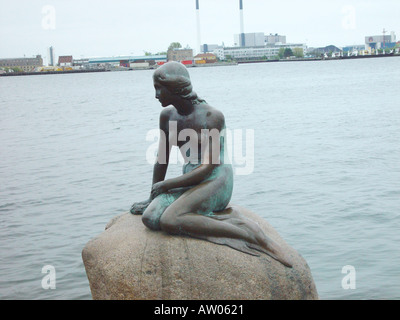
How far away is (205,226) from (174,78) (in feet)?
4.71

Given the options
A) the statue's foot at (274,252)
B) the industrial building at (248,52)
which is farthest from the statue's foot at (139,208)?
the industrial building at (248,52)

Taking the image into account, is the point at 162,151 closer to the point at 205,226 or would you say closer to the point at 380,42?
the point at 205,226

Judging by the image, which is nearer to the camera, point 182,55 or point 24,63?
point 182,55

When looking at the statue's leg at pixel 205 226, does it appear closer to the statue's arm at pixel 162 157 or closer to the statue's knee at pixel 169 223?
the statue's knee at pixel 169 223

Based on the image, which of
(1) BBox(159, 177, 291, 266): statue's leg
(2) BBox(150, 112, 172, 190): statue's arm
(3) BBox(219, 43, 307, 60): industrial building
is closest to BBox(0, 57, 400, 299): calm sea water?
(1) BBox(159, 177, 291, 266): statue's leg

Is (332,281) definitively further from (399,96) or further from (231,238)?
(399,96)

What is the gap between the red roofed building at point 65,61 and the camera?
509 ft

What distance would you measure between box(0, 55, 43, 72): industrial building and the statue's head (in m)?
154

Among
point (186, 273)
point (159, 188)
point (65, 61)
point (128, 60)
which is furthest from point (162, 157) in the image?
point (65, 61)

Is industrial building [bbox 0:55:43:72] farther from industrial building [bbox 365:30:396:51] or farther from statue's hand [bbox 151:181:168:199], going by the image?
statue's hand [bbox 151:181:168:199]

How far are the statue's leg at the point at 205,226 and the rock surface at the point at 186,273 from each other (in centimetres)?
8

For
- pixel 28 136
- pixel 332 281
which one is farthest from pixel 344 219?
pixel 28 136

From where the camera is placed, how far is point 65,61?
157 m
